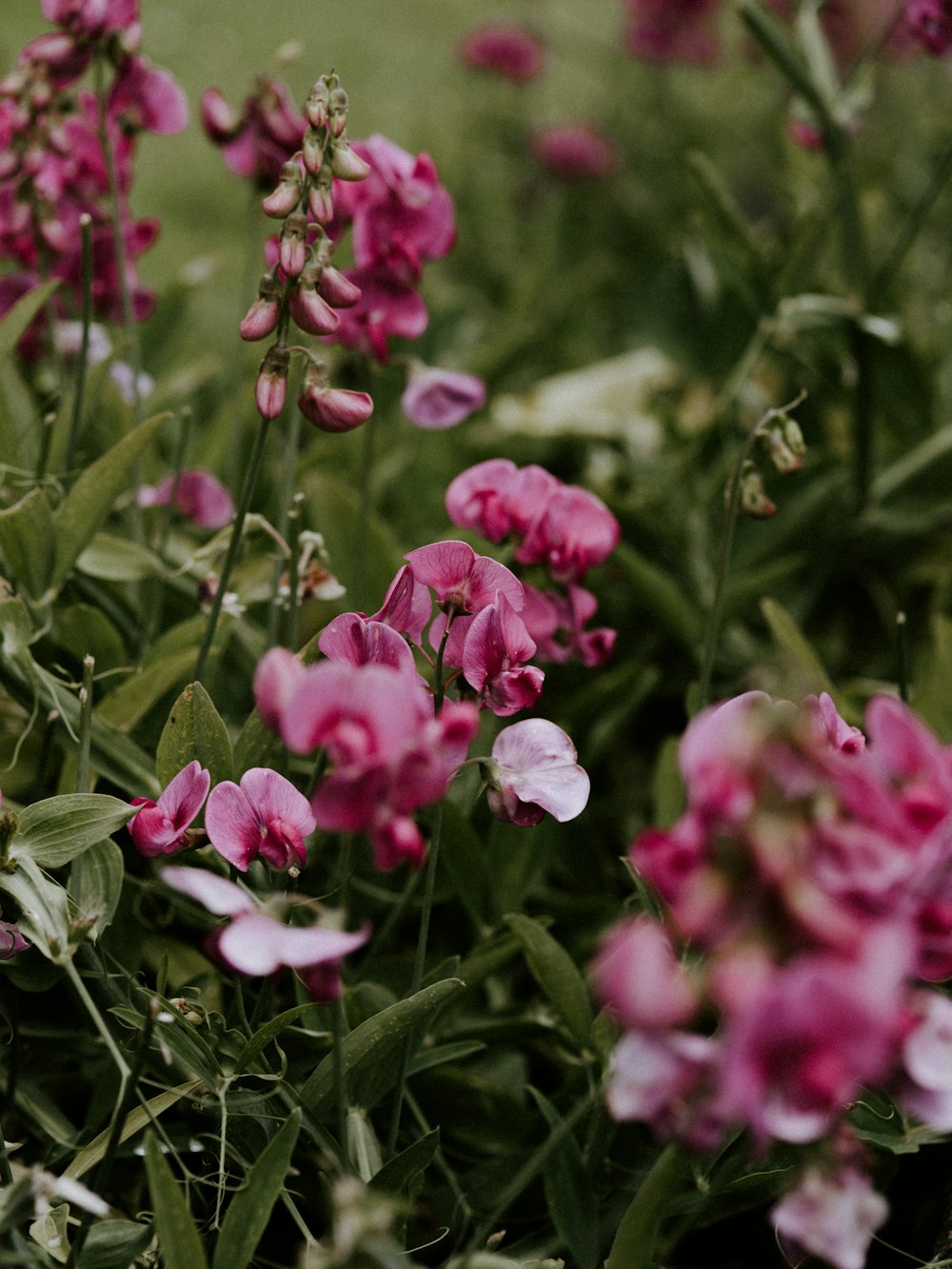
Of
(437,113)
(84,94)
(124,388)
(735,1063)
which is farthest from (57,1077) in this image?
(437,113)

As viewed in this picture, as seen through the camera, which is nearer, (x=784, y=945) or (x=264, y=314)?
(x=784, y=945)

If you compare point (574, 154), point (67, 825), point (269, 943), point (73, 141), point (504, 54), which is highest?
point (73, 141)

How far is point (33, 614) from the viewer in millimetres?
1117

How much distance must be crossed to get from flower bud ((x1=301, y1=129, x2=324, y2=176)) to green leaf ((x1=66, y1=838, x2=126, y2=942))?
511 mm

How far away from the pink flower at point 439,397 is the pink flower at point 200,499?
10.4 inches

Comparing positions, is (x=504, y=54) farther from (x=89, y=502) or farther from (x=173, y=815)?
(x=173, y=815)

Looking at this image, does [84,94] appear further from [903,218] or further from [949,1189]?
[903,218]

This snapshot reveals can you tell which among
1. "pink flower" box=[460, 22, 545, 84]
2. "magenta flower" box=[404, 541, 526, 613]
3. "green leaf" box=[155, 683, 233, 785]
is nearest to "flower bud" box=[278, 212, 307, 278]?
"magenta flower" box=[404, 541, 526, 613]

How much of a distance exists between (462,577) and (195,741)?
0.82 ft

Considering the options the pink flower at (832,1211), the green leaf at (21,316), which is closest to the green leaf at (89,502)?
the green leaf at (21,316)

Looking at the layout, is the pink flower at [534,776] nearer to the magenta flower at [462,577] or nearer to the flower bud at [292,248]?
the magenta flower at [462,577]

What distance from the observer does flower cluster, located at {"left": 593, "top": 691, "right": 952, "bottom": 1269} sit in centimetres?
47

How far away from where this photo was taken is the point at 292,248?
0.81 meters

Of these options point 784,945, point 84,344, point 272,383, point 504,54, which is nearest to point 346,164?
point 272,383
